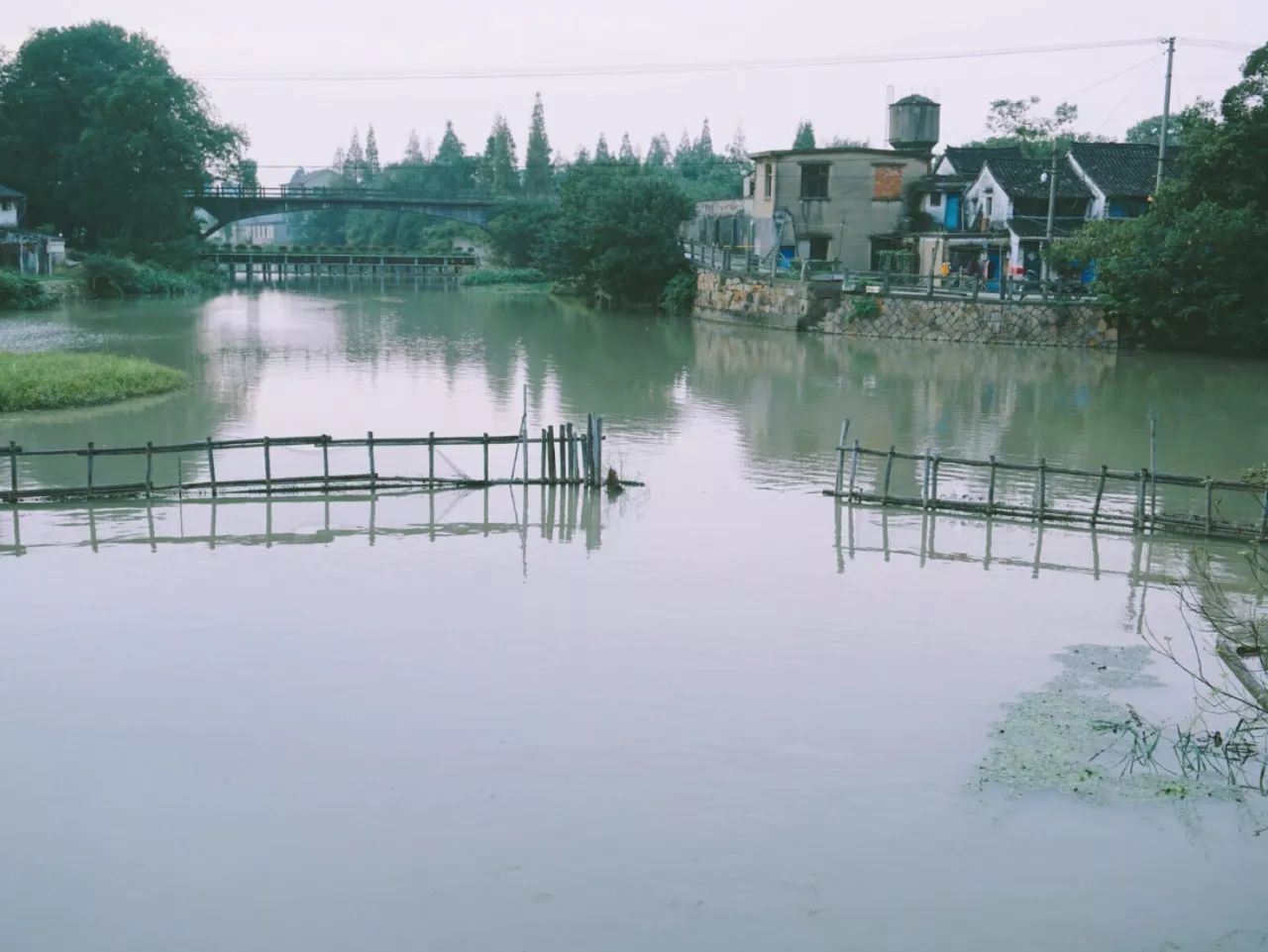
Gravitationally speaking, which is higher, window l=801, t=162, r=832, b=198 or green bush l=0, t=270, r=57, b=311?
window l=801, t=162, r=832, b=198

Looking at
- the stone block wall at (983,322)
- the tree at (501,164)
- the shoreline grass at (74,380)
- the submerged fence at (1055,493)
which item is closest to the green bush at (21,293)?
the shoreline grass at (74,380)

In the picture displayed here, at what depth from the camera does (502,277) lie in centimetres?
8331

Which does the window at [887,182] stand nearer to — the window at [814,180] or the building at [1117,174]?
the window at [814,180]

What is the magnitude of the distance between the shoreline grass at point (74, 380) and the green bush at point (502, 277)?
4975 cm

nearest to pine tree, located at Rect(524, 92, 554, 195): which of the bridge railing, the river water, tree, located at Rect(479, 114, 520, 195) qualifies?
tree, located at Rect(479, 114, 520, 195)

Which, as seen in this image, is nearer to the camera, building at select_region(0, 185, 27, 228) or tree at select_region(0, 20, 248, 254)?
building at select_region(0, 185, 27, 228)

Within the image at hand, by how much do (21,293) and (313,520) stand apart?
133 ft

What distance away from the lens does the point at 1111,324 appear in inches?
1721

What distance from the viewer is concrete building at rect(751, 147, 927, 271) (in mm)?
54375

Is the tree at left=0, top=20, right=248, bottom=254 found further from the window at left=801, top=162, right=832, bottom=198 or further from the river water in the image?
the river water

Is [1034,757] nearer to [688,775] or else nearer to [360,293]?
[688,775]

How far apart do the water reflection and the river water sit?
3.6 inches

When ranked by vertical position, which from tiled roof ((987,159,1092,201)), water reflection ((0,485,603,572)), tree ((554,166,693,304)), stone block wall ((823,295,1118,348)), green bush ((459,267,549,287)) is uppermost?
tiled roof ((987,159,1092,201))

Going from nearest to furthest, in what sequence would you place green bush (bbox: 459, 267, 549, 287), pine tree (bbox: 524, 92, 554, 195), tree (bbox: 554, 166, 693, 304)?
tree (bbox: 554, 166, 693, 304)
green bush (bbox: 459, 267, 549, 287)
pine tree (bbox: 524, 92, 554, 195)
